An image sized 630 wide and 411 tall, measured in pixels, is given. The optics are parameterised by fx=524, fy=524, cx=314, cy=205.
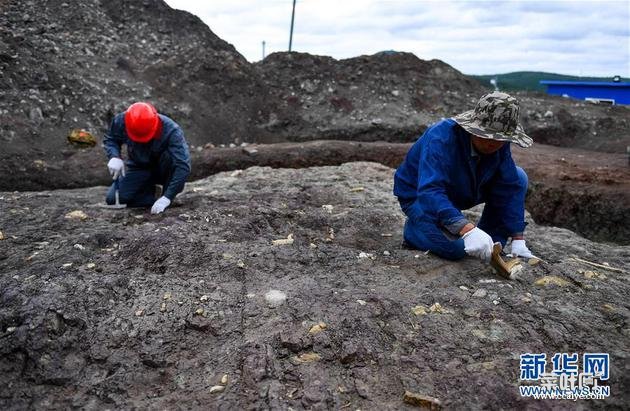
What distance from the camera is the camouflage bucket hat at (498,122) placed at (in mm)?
2920

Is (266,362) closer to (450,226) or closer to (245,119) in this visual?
(450,226)

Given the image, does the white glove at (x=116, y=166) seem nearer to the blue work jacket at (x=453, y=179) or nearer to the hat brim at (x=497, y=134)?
the blue work jacket at (x=453, y=179)

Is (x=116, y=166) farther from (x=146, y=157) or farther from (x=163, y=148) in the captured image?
(x=163, y=148)

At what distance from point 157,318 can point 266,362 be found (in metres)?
0.69

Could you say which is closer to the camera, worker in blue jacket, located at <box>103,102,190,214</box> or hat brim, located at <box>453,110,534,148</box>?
hat brim, located at <box>453,110,534,148</box>

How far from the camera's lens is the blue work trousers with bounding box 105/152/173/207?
4.69 metres

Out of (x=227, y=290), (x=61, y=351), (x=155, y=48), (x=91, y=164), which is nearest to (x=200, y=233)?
(x=227, y=290)

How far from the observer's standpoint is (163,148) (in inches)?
178

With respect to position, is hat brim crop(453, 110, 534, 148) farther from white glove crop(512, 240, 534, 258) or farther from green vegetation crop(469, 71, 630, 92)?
green vegetation crop(469, 71, 630, 92)

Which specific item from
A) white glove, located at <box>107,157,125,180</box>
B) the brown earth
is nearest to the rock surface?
white glove, located at <box>107,157,125,180</box>

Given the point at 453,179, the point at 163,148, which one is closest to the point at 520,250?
the point at 453,179

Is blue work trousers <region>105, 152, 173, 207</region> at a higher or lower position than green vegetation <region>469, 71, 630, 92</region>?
lower

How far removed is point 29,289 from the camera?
2.87 m

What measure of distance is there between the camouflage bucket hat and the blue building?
9599 mm
